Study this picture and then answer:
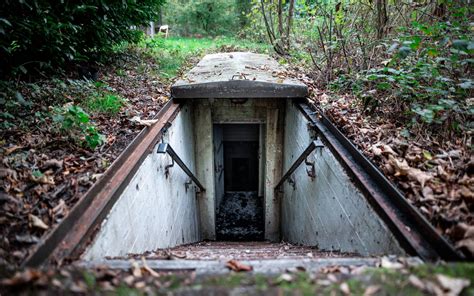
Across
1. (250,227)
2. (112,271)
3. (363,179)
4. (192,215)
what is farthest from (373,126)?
(250,227)

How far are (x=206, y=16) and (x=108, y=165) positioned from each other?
1682 centimetres

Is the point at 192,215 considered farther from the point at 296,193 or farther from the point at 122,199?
the point at 122,199

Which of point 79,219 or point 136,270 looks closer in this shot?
point 136,270

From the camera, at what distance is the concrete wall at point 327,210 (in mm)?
2182

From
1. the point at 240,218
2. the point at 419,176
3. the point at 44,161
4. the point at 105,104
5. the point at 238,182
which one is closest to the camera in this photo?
the point at 419,176

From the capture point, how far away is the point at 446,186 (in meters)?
1.97

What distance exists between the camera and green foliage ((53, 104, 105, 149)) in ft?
9.05

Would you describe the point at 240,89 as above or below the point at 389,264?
above

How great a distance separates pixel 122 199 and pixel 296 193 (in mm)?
3253

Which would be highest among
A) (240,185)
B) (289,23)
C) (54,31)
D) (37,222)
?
(289,23)

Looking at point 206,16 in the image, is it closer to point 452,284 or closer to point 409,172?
point 409,172

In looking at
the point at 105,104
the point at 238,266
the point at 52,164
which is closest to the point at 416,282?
the point at 238,266

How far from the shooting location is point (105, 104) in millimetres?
3729

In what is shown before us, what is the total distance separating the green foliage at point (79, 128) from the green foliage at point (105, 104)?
659mm
